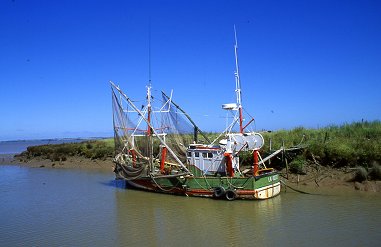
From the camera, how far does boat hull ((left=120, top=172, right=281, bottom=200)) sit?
2011 cm

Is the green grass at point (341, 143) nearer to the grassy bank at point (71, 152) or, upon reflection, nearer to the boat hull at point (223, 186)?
the boat hull at point (223, 186)

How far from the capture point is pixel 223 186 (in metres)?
20.7

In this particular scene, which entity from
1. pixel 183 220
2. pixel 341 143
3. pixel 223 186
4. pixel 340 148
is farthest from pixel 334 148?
pixel 183 220

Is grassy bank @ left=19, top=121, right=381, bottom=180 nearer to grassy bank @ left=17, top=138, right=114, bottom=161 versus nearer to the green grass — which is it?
the green grass

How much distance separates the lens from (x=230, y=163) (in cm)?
2077

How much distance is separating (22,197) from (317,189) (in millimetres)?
17283

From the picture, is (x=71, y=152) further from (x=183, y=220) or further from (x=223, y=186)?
(x=183, y=220)

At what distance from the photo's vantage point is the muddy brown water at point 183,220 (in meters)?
14.1

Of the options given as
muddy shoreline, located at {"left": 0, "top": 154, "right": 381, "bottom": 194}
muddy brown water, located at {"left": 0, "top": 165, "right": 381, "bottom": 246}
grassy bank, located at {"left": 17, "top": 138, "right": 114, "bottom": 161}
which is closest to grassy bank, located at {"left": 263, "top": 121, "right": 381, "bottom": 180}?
muddy shoreline, located at {"left": 0, "top": 154, "right": 381, "bottom": 194}

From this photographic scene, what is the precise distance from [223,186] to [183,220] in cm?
443

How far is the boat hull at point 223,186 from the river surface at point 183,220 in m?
0.49

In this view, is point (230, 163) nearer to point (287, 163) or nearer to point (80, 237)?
point (287, 163)

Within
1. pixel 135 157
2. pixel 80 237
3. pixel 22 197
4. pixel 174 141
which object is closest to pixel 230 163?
pixel 174 141

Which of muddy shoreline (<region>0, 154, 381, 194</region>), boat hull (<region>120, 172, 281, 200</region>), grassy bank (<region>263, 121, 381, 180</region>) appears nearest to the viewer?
boat hull (<region>120, 172, 281, 200</region>)
